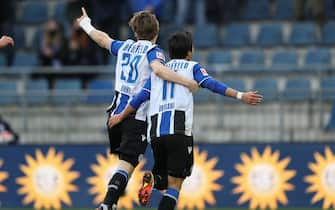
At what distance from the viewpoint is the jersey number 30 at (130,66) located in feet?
36.9

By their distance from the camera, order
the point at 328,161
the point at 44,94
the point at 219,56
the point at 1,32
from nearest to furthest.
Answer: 1. the point at 328,161
2. the point at 44,94
3. the point at 219,56
4. the point at 1,32

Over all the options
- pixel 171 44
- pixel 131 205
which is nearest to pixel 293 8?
pixel 131 205

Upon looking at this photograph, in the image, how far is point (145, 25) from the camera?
437 inches

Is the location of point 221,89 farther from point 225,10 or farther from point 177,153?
point 225,10

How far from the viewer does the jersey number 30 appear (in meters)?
11.2

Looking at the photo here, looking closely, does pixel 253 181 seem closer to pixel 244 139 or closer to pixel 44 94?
pixel 244 139

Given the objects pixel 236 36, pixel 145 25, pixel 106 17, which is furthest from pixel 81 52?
pixel 145 25

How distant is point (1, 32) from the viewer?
21.7 m

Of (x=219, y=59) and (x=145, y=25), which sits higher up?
(x=145, y=25)

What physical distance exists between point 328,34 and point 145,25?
964 centimetres

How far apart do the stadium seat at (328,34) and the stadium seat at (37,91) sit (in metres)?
4.94

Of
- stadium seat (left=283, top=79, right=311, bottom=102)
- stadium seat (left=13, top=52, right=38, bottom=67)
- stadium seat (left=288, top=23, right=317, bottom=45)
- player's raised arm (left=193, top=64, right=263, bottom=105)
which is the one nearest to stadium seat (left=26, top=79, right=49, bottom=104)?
stadium seat (left=13, top=52, right=38, bottom=67)

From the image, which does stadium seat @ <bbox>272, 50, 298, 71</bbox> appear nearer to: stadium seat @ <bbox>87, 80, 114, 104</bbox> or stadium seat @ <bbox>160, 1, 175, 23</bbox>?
stadium seat @ <bbox>160, 1, 175, 23</bbox>

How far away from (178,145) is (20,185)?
24.8 feet
